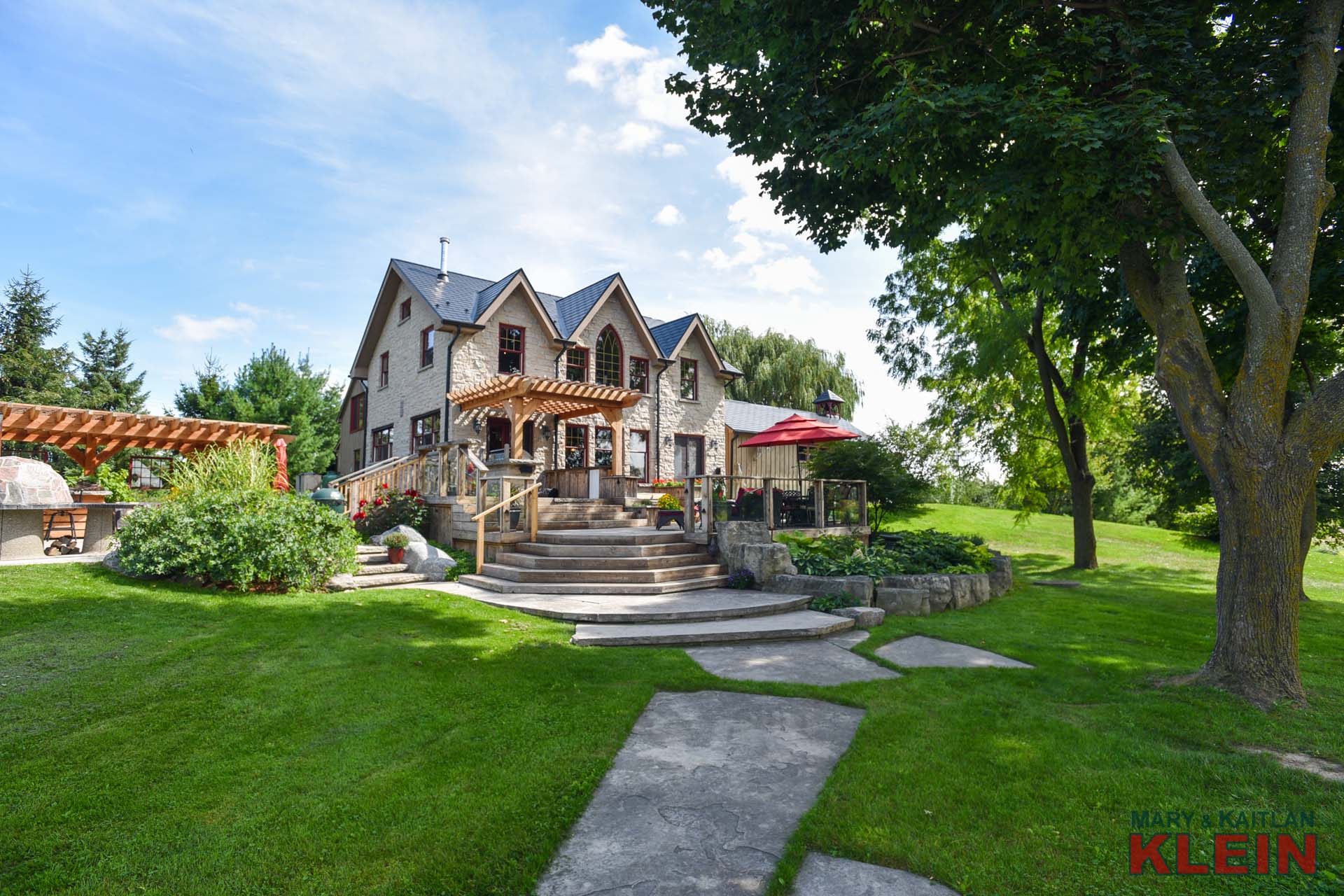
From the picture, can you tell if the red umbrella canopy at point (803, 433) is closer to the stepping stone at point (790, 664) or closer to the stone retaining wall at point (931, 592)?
the stone retaining wall at point (931, 592)

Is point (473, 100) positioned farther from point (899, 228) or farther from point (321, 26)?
point (899, 228)

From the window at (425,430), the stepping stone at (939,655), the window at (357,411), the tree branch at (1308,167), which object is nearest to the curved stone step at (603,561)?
the stepping stone at (939,655)

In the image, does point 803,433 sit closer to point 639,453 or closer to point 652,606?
point 652,606

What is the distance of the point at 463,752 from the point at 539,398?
11984 mm

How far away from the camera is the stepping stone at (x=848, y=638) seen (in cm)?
696

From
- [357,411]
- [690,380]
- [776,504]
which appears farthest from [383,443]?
[776,504]

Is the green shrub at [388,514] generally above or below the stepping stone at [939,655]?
above

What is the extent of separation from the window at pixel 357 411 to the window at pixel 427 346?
5583 millimetres

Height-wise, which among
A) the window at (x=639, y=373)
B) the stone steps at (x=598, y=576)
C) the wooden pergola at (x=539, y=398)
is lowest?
the stone steps at (x=598, y=576)

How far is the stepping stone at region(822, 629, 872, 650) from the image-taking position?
696cm

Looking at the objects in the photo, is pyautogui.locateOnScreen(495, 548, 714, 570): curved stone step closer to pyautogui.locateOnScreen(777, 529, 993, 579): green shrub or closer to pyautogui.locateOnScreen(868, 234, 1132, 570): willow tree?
pyautogui.locateOnScreen(777, 529, 993, 579): green shrub

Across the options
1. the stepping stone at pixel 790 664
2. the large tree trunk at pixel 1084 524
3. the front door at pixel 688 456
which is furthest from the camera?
the front door at pixel 688 456

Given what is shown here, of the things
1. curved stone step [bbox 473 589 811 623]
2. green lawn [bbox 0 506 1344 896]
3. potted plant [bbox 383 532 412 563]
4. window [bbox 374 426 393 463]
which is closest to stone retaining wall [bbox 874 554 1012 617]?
curved stone step [bbox 473 589 811 623]

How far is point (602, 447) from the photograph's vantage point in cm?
2031
